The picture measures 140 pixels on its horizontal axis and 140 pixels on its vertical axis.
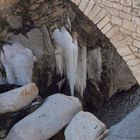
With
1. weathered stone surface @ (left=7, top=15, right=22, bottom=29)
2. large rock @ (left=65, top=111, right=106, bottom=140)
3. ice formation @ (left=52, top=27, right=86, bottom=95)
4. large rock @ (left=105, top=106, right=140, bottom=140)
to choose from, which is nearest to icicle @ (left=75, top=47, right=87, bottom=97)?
ice formation @ (left=52, top=27, right=86, bottom=95)

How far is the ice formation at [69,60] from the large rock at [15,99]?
1.04m

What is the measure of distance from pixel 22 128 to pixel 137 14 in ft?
5.88

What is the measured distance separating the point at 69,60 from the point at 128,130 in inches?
98.1

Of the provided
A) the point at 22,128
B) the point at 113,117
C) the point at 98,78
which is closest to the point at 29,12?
the point at 98,78

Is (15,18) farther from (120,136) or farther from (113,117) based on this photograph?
(120,136)

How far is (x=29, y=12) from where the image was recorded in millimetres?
7289

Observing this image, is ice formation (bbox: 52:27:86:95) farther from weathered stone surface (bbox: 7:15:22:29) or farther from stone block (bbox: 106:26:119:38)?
stone block (bbox: 106:26:119:38)

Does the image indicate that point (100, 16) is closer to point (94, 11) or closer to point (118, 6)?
point (94, 11)

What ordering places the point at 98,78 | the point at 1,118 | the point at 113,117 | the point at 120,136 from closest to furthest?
the point at 120,136 → the point at 1,118 → the point at 113,117 → the point at 98,78

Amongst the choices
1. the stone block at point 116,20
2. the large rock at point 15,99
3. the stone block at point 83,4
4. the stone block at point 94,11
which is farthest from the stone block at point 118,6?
the large rock at point 15,99

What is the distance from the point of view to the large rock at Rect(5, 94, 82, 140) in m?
5.31

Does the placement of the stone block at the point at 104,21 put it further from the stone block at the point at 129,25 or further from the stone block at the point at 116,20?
the stone block at the point at 129,25

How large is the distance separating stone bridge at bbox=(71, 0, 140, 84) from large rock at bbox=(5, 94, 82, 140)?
1014 millimetres

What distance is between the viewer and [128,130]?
4477mm
